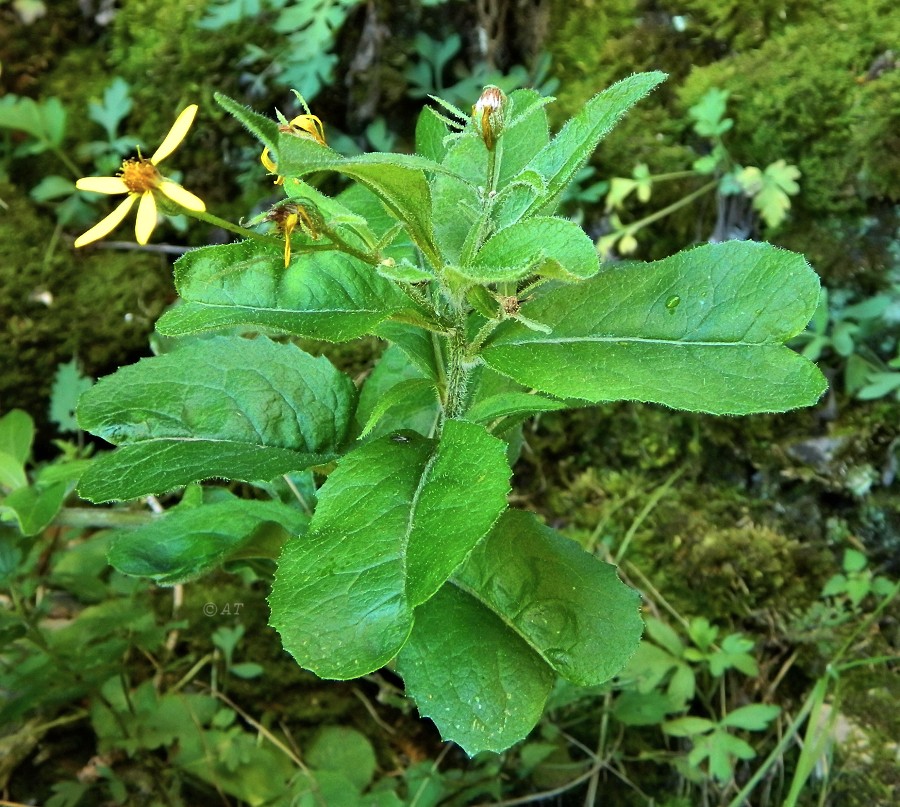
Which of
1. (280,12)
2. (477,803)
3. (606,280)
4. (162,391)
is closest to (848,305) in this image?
(606,280)

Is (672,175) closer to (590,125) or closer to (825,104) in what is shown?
(825,104)

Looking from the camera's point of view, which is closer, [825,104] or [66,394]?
[825,104]

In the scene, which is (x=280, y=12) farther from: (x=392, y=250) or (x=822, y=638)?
(x=822, y=638)

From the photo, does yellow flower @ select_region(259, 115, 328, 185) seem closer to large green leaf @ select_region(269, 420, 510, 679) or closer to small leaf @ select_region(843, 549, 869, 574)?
large green leaf @ select_region(269, 420, 510, 679)

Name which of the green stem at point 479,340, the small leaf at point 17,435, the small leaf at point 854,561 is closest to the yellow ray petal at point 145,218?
the green stem at point 479,340

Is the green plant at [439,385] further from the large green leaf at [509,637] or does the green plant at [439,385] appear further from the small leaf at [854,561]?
the small leaf at [854,561]

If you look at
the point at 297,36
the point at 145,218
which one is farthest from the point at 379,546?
the point at 297,36
